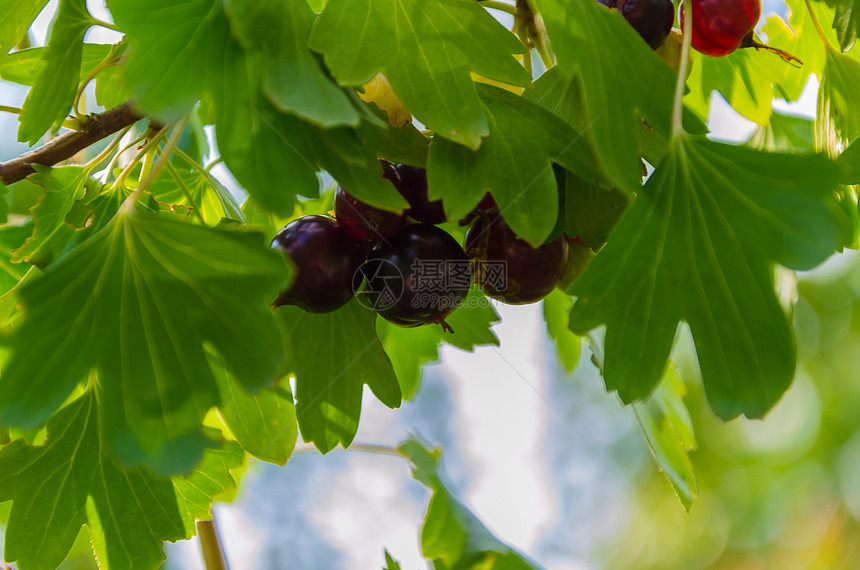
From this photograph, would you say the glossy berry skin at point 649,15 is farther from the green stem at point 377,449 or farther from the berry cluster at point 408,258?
the green stem at point 377,449

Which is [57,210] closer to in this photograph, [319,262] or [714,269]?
[319,262]

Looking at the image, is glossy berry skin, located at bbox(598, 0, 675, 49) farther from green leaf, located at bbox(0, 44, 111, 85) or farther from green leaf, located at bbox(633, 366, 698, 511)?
green leaf, located at bbox(0, 44, 111, 85)

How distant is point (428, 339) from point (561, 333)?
0.39ft

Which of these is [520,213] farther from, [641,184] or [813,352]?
[813,352]

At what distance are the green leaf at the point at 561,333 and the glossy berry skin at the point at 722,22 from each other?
25 centimetres

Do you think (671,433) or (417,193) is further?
(671,433)

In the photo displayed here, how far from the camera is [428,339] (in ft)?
2.15

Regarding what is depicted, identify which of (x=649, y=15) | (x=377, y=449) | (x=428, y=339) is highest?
(x=649, y=15)

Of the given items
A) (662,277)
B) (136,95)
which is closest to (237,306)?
(136,95)

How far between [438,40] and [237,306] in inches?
6.0

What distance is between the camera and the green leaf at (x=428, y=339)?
0.61 meters

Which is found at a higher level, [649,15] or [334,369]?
[649,15]

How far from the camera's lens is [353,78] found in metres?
0.32

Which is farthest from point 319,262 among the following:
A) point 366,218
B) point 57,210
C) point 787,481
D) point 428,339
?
point 787,481
